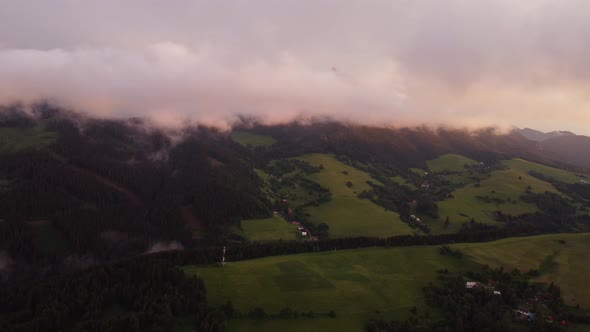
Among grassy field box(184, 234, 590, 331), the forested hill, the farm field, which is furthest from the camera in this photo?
the forested hill

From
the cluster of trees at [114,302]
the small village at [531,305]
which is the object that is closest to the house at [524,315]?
the small village at [531,305]

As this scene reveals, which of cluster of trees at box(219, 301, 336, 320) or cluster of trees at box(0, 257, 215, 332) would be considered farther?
cluster of trees at box(219, 301, 336, 320)

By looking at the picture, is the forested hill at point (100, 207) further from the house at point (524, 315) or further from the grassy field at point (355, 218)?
the house at point (524, 315)

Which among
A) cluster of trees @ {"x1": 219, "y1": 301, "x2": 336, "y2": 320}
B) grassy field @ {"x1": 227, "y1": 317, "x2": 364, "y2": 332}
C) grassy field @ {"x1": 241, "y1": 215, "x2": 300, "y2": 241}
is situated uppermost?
grassy field @ {"x1": 241, "y1": 215, "x2": 300, "y2": 241}

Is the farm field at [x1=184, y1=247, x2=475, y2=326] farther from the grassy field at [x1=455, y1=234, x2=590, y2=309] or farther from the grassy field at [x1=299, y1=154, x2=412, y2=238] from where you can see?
the grassy field at [x1=299, y1=154, x2=412, y2=238]

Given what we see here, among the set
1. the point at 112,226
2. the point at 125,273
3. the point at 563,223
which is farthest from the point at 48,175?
the point at 563,223

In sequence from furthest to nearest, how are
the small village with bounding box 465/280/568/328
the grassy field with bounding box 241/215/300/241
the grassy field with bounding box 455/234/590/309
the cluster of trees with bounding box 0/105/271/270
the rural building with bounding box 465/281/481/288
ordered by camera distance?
the grassy field with bounding box 241/215/300/241
the cluster of trees with bounding box 0/105/271/270
the grassy field with bounding box 455/234/590/309
the rural building with bounding box 465/281/481/288
the small village with bounding box 465/280/568/328

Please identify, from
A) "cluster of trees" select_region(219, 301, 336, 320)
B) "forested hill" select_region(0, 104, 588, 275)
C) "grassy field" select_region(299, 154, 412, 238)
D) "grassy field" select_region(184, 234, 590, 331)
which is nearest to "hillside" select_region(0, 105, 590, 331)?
"grassy field" select_region(184, 234, 590, 331)

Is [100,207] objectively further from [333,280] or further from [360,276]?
[360,276]
